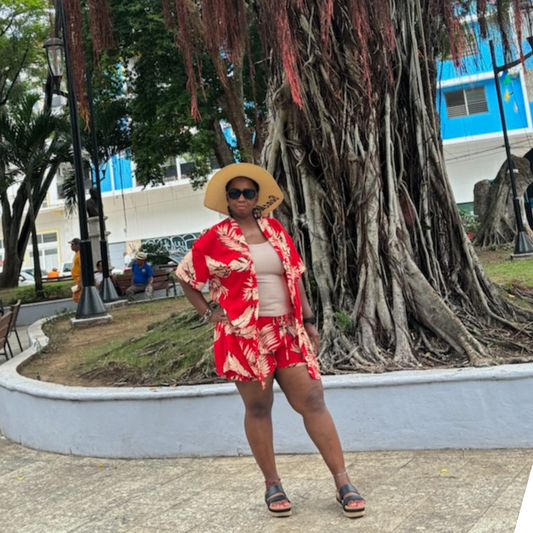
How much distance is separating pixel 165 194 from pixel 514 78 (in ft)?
67.2

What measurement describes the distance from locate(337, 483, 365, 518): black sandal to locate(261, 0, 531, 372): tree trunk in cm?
168

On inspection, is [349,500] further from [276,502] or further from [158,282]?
[158,282]

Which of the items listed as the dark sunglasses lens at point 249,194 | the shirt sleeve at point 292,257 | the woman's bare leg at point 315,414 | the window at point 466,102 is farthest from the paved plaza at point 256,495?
the window at point 466,102

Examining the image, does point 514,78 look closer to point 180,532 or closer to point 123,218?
point 123,218

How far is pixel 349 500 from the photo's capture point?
333 cm

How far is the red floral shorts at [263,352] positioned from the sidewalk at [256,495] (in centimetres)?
76

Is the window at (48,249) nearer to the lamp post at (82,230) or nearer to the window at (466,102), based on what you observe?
the window at (466,102)

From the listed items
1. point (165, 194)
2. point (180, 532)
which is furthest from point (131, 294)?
point (165, 194)

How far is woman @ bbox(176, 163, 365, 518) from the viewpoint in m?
3.44

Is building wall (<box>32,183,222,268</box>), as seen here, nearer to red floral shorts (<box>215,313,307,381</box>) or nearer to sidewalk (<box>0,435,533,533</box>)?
sidewalk (<box>0,435,533,533</box>)

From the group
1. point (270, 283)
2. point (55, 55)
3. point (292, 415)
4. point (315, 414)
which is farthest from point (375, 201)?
point (55, 55)

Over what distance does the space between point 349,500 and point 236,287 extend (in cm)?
118

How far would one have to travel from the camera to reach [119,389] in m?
5.14

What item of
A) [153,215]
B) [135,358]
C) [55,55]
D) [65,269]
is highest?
[153,215]
